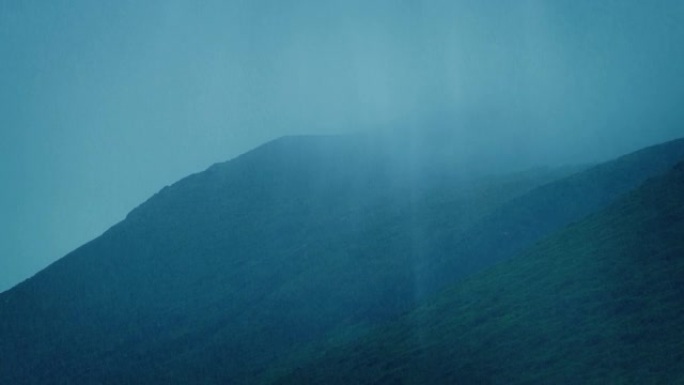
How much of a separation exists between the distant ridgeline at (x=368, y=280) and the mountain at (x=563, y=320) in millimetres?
158

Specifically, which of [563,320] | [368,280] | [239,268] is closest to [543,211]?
[368,280]

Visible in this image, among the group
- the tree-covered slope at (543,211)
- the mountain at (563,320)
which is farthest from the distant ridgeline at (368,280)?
the tree-covered slope at (543,211)

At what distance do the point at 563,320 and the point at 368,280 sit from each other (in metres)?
41.7

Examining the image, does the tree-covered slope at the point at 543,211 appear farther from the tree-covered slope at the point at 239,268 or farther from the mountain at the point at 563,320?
the mountain at the point at 563,320

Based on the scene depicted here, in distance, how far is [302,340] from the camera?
210 ft

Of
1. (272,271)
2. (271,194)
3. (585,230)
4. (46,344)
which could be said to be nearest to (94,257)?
(46,344)

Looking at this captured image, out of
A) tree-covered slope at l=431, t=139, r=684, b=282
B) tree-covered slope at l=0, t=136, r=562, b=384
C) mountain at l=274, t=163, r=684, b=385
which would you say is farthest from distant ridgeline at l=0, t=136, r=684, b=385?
tree-covered slope at l=0, t=136, r=562, b=384

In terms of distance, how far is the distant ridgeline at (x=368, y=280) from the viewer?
31.4 metres

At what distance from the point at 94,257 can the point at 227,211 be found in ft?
105

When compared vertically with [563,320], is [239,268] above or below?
above

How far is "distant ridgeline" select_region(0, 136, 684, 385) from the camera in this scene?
31406 mm

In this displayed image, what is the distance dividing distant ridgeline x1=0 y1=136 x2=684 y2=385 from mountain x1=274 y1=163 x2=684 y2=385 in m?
0.16

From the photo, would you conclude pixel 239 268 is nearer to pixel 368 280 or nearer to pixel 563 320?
pixel 368 280

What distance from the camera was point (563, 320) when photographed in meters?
32.0
